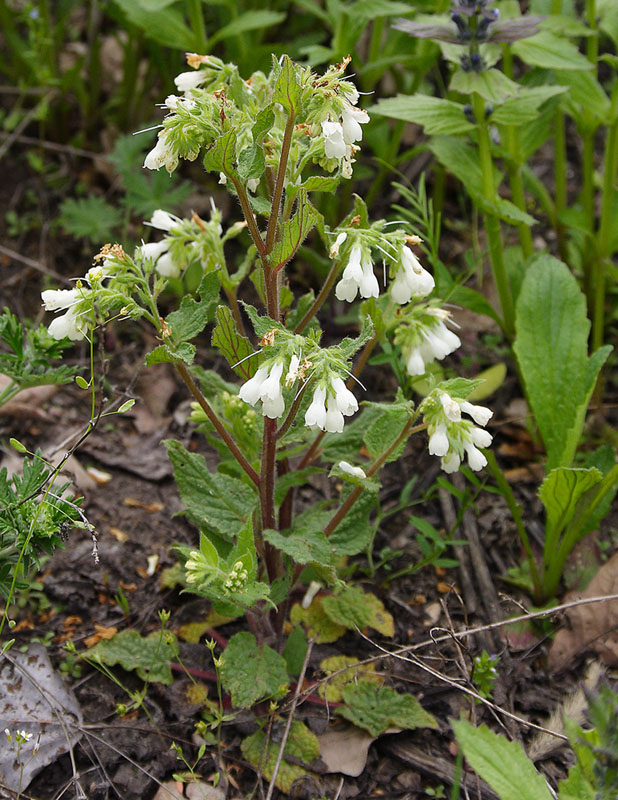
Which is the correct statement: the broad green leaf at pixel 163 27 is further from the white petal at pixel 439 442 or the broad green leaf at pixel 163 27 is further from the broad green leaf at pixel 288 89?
the white petal at pixel 439 442

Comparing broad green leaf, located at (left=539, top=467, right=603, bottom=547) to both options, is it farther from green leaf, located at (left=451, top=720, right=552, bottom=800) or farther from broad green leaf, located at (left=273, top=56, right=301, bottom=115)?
broad green leaf, located at (left=273, top=56, right=301, bottom=115)

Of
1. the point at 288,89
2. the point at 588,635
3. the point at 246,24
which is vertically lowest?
the point at 588,635

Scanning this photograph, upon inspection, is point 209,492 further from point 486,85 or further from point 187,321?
point 486,85

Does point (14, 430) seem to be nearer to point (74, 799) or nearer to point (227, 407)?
point (227, 407)

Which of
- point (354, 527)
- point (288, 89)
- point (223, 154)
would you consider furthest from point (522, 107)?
point (354, 527)

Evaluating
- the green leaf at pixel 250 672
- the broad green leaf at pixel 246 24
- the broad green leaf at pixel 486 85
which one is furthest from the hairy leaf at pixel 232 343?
the broad green leaf at pixel 246 24

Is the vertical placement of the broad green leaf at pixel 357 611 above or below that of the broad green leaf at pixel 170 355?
below

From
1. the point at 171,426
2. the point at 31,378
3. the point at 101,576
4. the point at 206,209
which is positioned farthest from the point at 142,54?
the point at 101,576
